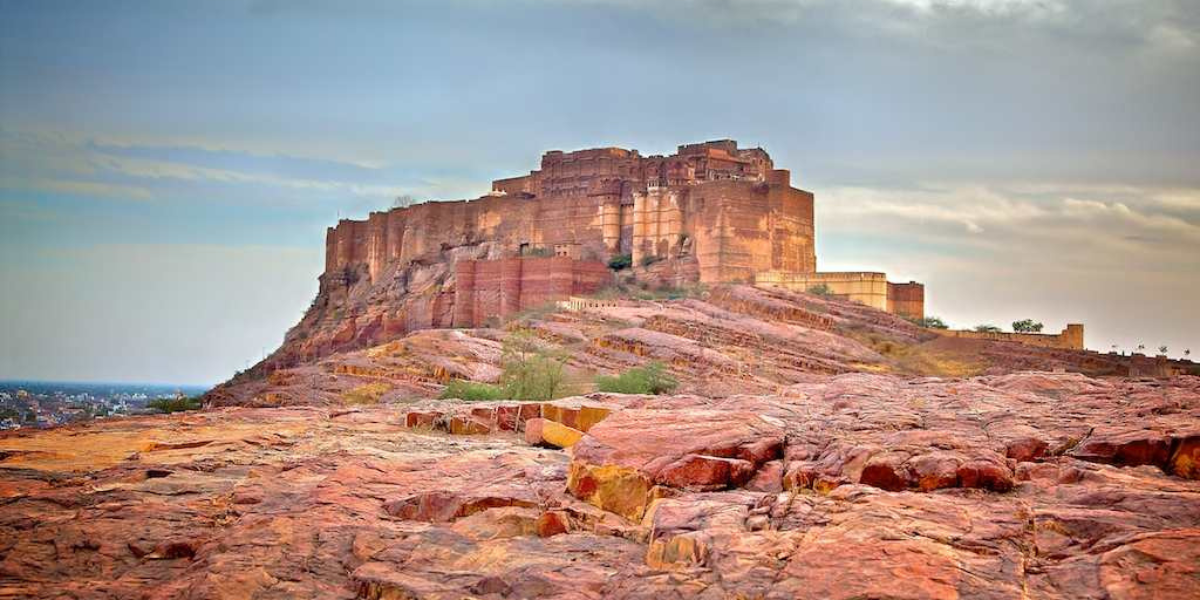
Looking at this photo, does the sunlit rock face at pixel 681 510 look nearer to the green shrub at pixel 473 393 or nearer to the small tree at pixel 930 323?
the green shrub at pixel 473 393

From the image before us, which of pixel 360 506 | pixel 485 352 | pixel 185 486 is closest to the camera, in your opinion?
pixel 360 506

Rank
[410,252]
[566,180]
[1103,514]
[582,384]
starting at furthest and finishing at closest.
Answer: [410,252] < [566,180] < [582,384] < [1103,514]

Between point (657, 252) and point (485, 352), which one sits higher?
point (657, 252)

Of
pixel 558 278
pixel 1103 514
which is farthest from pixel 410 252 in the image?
pixel 1103 514

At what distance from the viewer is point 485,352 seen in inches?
1351

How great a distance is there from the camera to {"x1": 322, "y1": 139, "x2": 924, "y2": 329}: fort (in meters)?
45.0

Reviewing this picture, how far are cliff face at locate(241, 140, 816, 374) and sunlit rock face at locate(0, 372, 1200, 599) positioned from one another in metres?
32.9

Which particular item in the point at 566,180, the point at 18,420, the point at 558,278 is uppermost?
the point at 566,180

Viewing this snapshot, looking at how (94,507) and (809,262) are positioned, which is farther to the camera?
(809,262)

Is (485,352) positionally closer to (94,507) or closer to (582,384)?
(582,384)

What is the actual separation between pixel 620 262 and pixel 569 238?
3.40 m

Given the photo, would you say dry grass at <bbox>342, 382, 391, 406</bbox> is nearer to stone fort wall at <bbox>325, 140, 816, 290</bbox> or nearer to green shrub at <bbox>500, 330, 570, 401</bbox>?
green shrub at <bbox>500, 330, 570, 401</bbox>

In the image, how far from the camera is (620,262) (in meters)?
49.2

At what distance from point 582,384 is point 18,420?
1232 centimetres
